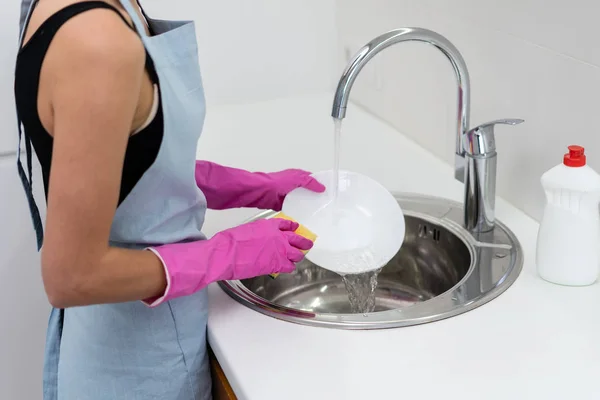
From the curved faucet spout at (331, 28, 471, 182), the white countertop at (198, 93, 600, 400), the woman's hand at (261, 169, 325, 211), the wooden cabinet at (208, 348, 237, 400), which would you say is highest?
the curved faucet spout at (331, 28, 471, 182)

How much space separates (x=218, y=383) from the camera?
1.08m

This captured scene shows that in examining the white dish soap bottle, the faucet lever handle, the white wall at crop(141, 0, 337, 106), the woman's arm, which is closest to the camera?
the woman's arm

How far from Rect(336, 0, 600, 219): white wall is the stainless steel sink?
5.0 inches

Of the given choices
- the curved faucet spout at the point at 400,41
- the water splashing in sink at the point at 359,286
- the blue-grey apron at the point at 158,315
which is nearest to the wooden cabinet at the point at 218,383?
the blue-grey apron at the point at 158,315

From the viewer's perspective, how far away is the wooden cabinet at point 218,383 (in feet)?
3.32

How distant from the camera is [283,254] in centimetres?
103

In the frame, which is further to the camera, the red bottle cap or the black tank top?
the red bottle cap

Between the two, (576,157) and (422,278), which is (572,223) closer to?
(576,157)

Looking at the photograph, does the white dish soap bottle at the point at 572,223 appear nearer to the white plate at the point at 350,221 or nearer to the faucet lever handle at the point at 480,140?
the faucet lever handle at the point at 480,140

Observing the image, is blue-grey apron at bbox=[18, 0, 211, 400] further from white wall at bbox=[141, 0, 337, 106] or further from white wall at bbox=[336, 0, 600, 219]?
white wall at bbox=[141, 0, 337, 106]

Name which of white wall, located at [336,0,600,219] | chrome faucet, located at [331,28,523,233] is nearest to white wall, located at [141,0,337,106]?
white wall, located at [336,0,600,219]

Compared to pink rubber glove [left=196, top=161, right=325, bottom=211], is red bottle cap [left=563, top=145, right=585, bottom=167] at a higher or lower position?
higher

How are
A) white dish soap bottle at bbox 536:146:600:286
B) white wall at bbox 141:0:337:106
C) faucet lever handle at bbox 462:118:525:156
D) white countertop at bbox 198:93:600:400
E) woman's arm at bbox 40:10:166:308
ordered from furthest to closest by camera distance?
white wall at bbox 141:0:337:106
faucet lever handle at bbox 462:118:525:156
white dish soap bottle at bbox 536:146:600:286
white countertop at bbox 198:93:600:400
woman's arm at bbox 40:10:166:308

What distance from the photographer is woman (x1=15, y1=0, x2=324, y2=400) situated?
761mm
